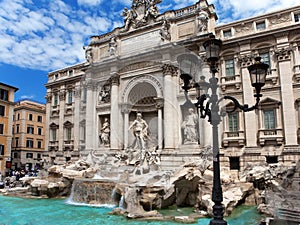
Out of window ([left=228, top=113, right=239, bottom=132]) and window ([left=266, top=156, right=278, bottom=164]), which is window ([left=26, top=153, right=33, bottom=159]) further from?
window ([left=266, top=156, right=278, bottom=164])

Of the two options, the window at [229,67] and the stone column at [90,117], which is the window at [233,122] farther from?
the stone column at [90,117]

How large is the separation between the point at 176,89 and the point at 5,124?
1956 cm

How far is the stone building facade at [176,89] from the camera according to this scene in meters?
15.4

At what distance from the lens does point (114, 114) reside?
2039cm

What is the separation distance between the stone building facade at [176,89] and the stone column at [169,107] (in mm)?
67

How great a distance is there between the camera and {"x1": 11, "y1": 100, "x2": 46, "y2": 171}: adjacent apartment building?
35.2 m

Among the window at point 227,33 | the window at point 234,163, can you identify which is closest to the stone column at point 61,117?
the window at point 234,163

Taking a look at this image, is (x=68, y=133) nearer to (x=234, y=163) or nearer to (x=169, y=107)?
(x=169, y=107)

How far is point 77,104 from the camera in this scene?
2430 cm

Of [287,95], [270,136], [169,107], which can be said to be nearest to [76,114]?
[169,107]

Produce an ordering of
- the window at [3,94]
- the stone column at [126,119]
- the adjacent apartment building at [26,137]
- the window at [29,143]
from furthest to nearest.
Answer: the window at [29,143], the adjacent apartment building at [26,137], the window at [3,94], the stone column at [126,119]

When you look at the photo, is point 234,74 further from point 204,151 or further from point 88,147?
point 88,147

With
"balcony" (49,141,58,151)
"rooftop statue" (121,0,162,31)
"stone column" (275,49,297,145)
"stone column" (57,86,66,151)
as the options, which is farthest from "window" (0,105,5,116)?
"stone column" (275,49,297,145)

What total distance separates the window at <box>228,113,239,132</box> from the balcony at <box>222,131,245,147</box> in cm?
30
